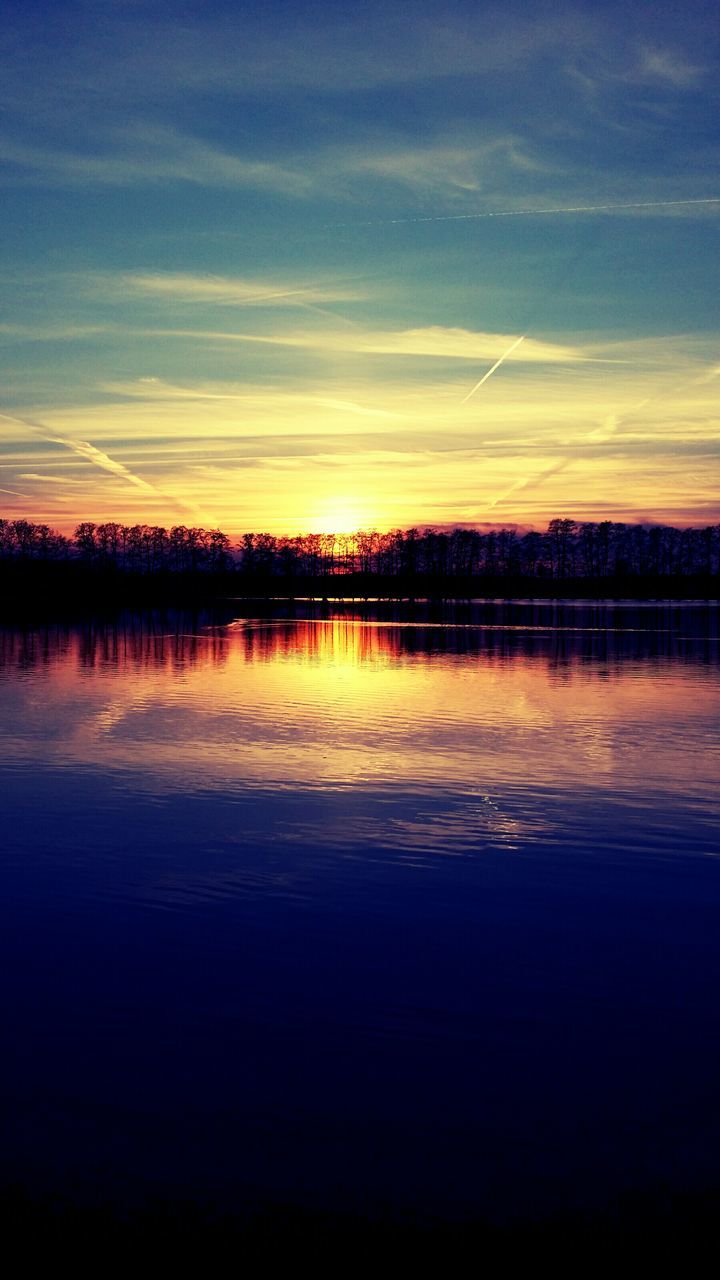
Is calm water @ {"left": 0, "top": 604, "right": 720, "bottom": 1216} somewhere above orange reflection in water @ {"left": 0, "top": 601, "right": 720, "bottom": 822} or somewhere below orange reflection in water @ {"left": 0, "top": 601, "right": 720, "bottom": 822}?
below

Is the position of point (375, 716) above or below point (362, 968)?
above

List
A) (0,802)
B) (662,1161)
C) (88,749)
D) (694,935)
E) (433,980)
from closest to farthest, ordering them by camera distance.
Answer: (662,1161)
(433,980)
(694,935)
(0,802)
(88,749)

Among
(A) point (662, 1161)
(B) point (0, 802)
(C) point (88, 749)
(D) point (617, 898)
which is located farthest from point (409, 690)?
(A) point (662, 1161)

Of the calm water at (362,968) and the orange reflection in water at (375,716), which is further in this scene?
the orange reflection in water at (375,716)

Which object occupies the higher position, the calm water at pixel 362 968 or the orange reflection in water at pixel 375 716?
the orange reflection in water at pixel 375 716

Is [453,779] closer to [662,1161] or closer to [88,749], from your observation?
[88,749]

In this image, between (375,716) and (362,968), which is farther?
(375,716)

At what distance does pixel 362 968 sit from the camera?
1006 cm

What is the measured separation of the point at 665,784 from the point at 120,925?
1161 cm

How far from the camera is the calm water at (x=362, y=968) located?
6.69 meters

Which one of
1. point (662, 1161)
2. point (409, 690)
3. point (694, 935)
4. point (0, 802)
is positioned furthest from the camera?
point (409, 690)

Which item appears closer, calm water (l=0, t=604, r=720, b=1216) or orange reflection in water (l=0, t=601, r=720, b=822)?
calm water (l=0, t=604, r=720, b=1216)

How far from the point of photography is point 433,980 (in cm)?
974

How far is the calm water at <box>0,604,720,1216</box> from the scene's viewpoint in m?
6.69
